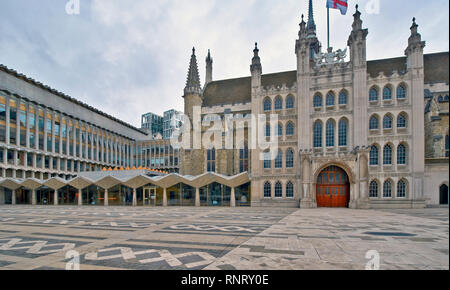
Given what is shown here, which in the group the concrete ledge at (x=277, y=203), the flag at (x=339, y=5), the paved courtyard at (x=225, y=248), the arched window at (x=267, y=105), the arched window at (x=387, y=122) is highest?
the flag at (x=339, y=5)

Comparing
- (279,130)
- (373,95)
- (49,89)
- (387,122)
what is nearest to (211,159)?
(279,130)

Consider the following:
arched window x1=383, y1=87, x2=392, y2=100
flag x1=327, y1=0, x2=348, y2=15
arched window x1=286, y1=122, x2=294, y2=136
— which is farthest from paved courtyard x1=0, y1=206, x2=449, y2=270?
flag x1=327, y1=0, x2=348, y2=15

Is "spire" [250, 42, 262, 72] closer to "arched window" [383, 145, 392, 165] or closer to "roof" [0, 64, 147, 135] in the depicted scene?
"arched window" [383, 145, 392, 165]

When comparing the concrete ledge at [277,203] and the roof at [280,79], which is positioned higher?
the roof at [280,79]

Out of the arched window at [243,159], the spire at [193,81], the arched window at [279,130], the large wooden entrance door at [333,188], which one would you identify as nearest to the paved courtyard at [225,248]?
the large wooden entrance door at [333,188]

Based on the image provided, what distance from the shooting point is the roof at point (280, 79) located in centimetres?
3609

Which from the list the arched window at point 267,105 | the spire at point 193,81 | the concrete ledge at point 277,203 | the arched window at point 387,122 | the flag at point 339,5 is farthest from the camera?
the spire at point 193,81

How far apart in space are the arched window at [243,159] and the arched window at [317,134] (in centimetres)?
1161

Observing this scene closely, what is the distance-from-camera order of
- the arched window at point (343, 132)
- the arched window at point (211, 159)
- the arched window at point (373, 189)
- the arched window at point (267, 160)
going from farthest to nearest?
the arched window at point (211, 159) → the arched window at point (267, 160) → the arched window at point (343, 132) → the arched window at point (373, 189)

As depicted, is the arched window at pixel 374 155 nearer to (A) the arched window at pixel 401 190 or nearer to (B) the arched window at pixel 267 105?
(A) the arched window at pixel 401 190
